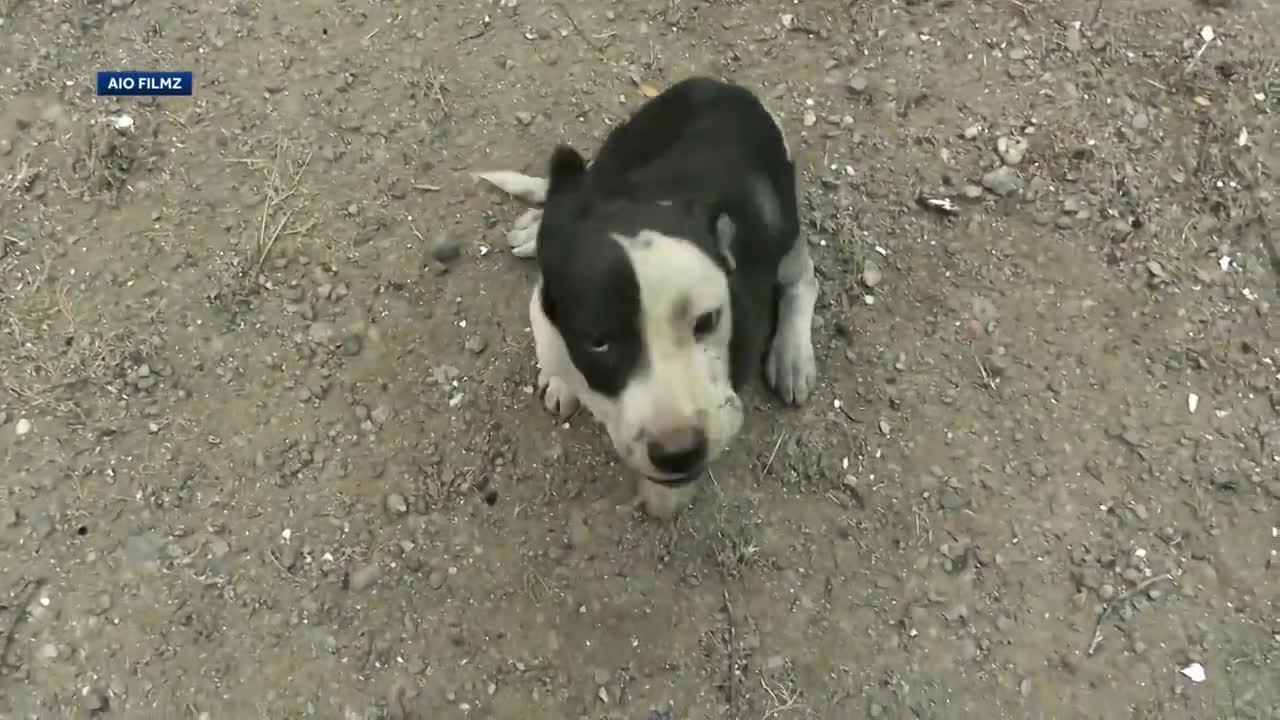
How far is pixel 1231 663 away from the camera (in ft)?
9.12

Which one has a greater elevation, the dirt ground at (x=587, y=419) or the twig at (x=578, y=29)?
the twig at (x=578, y=29)

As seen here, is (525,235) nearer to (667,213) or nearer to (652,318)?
(667,213)

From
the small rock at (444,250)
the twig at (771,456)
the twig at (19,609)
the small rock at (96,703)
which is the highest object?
the small rock at (444,250)

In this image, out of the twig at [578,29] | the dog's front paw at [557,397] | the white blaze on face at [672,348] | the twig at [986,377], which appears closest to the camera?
the white blaze on face at [672,348]

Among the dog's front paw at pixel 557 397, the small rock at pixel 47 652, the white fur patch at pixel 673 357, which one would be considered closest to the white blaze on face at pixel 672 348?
the white fur patch at pixel 673 357

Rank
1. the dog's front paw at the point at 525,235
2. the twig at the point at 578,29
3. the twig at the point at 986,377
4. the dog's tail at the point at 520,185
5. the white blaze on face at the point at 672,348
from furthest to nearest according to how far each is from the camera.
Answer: the twig at the point at 578,29 < the dog's tail at the point at 520,185 < the dog's front paw at the point at 525,235 < the twig at the point at 986,377 < the white blaze on face at the point at 672,348

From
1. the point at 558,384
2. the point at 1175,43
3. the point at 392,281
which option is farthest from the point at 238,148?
the point at 1175,43

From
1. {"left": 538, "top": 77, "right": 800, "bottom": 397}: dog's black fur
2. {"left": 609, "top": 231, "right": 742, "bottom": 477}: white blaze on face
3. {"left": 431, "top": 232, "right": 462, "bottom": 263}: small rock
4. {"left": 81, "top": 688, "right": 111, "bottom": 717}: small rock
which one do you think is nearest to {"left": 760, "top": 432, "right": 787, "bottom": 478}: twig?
{"left": 538, "top": 77, "right": 800, "bottom": 397}: dog's black fur

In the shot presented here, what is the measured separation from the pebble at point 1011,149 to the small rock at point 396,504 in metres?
2.36

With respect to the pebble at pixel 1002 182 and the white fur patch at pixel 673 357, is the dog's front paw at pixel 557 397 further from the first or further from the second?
the pebble at pixel 1002 182

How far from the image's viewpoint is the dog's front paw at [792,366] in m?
3.03

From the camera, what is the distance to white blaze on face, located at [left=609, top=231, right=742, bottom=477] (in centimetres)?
209

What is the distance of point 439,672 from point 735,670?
33.6 inches

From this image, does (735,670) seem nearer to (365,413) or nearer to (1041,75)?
(365,413)
